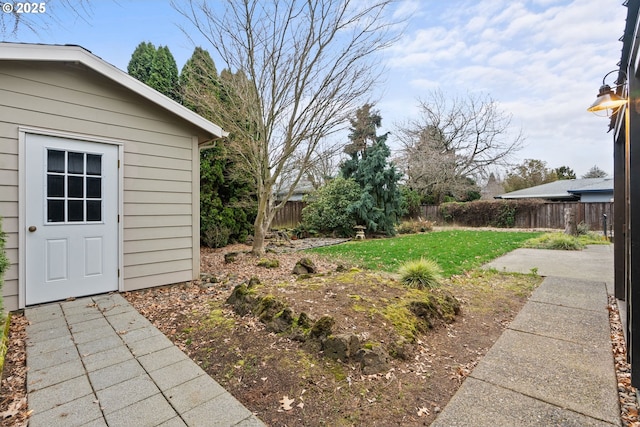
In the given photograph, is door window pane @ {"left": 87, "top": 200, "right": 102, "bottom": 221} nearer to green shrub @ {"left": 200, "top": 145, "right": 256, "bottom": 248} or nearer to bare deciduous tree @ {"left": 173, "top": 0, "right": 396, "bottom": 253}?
bare deciduous tree @ {"left": 173, "top": 0, "right": 396, "bottom": 253}

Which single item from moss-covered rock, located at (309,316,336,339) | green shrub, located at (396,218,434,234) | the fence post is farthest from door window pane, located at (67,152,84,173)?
the fence post

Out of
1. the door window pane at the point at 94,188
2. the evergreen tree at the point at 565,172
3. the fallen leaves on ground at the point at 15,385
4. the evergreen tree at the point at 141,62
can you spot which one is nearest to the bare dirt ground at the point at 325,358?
the fallen leaves on ground at the point at 15,385

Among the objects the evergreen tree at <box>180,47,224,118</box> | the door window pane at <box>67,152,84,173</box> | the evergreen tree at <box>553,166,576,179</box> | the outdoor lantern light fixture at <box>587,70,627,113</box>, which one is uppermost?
the evergreen tree at <box>553,166,576,179</box>

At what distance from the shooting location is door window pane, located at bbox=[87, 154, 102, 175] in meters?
4.00

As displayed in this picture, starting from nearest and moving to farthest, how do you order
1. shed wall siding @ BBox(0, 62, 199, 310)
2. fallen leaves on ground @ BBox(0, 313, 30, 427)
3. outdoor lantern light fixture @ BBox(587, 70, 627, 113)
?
1. fallen leaves on ground @ BBox(0, 313, 30, 427)
2. outdoor lantern light fixture @ BBox(587, 70, 627, 113)
3. shed wall siding @ BBox(0, 62, 199, 310)

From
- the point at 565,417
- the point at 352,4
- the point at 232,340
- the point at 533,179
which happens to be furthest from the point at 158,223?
the point at 533,179

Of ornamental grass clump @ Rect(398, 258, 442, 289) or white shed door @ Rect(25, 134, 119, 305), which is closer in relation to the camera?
white shed door @ Rect(25, 134, 119, 305)

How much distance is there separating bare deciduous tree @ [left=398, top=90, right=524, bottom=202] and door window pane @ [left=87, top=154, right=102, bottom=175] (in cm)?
1956

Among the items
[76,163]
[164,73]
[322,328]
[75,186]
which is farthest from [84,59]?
[164,73]

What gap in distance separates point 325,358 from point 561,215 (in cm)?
1787

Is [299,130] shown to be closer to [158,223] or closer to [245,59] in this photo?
[245,59]

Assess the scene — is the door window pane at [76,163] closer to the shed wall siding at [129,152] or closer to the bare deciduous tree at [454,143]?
the shed wall siding at [129,152]

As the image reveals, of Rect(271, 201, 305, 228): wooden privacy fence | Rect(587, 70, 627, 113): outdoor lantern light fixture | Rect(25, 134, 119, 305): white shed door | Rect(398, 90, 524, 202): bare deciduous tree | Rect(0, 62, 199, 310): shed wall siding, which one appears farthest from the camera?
Rect(398, 90, 524, 202): bare deciduous tree

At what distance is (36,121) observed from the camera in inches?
141
